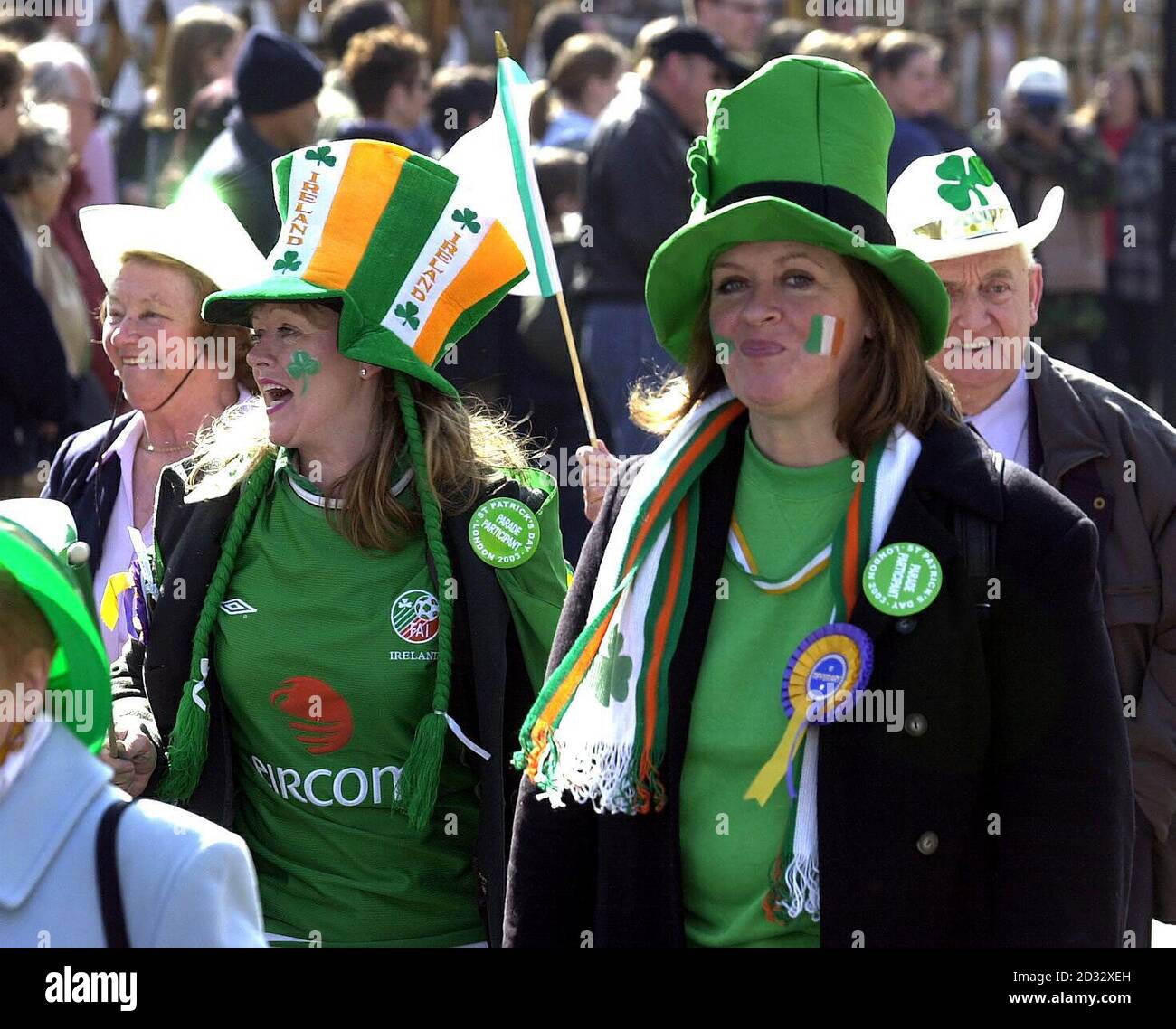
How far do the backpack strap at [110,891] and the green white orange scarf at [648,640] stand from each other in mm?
926

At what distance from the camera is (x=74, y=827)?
8.64 ft

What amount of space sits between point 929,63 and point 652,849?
7.71 m

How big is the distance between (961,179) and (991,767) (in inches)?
77.1

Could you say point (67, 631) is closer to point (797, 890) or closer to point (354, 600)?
point (797, 890)

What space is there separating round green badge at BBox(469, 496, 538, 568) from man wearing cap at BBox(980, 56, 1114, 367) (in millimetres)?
7749

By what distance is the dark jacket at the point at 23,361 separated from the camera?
729 cm

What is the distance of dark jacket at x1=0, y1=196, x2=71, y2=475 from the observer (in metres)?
7.29

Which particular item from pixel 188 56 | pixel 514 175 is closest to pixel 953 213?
pixel 514 175

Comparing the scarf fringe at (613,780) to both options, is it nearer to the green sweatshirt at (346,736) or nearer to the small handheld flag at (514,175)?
the green sweatshirt at (346,736)

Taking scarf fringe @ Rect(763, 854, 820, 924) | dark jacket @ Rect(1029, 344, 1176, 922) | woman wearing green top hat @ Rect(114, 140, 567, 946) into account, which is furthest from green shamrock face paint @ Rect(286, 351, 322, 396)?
dark jacket @ Rect(1029, 344, 1176, 922)

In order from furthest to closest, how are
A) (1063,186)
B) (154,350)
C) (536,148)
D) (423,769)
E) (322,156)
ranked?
(1063,186), (536,148), (154,350), (322,156), (423,769)

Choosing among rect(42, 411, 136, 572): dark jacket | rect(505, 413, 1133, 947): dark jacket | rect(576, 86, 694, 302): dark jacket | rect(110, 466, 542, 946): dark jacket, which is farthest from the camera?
rect(576, 86, 694, 302): dark jacket

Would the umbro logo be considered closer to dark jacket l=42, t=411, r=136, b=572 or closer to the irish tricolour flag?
dark jacket l=42, t=411, r=136, b=572
